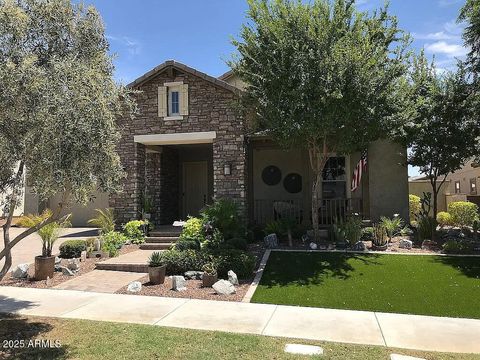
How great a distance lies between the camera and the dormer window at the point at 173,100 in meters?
13.2

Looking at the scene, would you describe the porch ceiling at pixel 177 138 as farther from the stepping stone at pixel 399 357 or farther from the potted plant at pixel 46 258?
the stepping stone at pixel 399 357

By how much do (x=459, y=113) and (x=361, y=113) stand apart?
373 centimetres

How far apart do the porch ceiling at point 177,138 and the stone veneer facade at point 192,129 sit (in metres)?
0.14

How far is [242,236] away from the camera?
11.4 meters

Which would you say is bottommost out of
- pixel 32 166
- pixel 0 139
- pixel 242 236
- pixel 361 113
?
pixel 242 236

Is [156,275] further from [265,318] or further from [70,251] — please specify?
[70,251]

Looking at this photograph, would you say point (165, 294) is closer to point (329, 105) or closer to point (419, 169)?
point (329, 105)

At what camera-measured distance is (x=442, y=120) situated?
11758 mm

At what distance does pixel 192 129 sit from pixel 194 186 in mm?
4314

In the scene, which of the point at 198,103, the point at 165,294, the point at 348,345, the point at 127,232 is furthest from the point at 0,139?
the point at 198,103

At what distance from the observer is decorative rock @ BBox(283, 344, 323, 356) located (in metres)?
4.83

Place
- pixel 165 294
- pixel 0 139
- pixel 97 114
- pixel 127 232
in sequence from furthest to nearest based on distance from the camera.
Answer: pixel 127 232 < pixel 165 294 < pixel 97 114 < pixel 0 139

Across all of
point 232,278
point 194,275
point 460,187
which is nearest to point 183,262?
point 194,275

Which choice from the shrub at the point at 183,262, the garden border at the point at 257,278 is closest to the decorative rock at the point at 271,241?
the garden border at the point at 257,278
